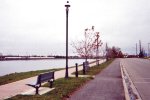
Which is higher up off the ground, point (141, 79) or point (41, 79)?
point (41, 79)

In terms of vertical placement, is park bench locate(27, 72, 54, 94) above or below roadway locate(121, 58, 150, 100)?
above

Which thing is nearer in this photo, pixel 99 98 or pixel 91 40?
pixel 99 98

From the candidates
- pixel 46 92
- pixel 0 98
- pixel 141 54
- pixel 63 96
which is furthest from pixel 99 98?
pixel 141 54

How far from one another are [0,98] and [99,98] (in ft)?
13.1

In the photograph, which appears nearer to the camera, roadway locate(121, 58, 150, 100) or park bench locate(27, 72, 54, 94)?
park bench locate(27, 72, 54, 94)

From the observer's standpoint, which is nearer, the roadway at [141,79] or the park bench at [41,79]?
the park bench at [41,79]

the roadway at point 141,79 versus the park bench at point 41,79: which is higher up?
the park bench at point 41,79

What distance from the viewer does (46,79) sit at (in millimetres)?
15484

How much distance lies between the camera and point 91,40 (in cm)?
4978

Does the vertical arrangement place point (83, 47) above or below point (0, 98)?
above

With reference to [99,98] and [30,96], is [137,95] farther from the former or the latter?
[30,96]

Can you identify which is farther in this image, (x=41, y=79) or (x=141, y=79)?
(x=141, y=79)

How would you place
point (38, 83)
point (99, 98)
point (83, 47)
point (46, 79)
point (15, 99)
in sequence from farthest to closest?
point (83, 47)
point (46, 79)
point (38, 83)
point (99, 98)
point (15, 99)

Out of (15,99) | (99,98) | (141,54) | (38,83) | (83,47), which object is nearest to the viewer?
(15,99)
